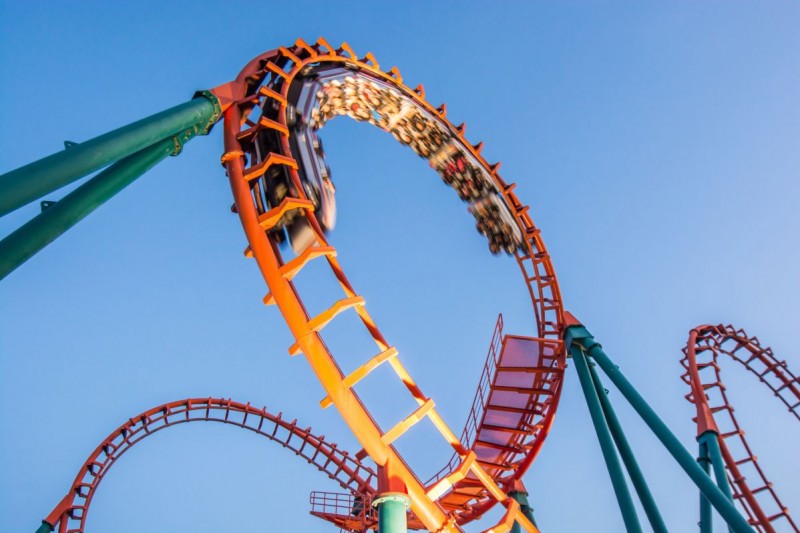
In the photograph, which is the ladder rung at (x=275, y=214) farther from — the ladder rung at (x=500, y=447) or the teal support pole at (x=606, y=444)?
the ladder rung at (x=500, y=447)

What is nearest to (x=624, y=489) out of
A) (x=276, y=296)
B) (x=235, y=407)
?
(x=276, y=296)

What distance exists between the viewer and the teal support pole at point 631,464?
19.1 feet

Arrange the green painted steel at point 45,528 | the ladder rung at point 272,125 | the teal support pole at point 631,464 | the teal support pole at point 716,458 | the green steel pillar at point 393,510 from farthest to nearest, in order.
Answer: the green painted steel at point 45,528 < the teal support pole at point 716,458 < the teal support pole at point 631,464 < the ladder rung at point 272,125 < the green steel pillar at point 393,510

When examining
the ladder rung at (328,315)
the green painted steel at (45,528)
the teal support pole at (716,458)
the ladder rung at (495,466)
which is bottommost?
the teal support pole at (716,458)

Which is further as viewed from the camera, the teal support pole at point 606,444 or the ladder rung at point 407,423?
the teal support pole at point 606,444

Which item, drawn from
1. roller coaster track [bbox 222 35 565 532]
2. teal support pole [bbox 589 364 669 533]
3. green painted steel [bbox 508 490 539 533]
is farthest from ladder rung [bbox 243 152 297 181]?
green painted steel [bbox 508 490 539 533]

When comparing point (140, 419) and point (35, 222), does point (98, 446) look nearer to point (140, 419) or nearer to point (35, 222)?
point (140, 419)

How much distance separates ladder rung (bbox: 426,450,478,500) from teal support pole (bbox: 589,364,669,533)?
232 cm

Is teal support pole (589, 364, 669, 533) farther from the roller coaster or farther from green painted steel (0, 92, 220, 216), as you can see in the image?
green painted steel (0, 92, 220, 216)

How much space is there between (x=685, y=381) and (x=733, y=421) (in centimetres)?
99

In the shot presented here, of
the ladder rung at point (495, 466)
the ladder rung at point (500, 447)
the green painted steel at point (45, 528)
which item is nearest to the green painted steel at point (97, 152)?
the ladder rung at point (500, 447)

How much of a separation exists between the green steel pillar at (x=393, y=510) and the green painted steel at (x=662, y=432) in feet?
9.97

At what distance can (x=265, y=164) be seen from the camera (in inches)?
191

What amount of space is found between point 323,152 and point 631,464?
450cm
